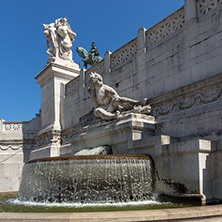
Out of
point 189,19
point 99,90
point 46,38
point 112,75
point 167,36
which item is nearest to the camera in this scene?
point 189,19

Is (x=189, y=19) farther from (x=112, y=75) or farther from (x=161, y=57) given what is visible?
(x=112, y=75)

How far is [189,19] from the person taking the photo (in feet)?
28.7

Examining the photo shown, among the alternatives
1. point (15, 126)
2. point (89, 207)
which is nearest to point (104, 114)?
point (89, 207)

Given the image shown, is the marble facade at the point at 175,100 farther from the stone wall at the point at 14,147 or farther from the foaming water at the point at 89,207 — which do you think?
the stone wall at the point at 14,147

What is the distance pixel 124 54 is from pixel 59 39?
720 cm

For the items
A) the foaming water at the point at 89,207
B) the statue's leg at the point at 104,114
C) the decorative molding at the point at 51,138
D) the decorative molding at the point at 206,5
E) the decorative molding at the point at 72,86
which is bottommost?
the foaming water at the point at 89,207

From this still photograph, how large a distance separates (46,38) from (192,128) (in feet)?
42.0

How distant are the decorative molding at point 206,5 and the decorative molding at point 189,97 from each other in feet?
7.38

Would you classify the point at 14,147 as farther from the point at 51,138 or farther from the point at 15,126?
the point at 51,138

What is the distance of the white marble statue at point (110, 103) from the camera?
9643 millimetres

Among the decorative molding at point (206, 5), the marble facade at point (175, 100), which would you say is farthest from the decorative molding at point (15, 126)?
the decorative molding at point (206, 5)

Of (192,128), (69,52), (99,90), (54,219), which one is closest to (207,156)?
(192,128)

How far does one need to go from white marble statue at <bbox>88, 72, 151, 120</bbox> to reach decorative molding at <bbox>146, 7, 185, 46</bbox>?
A: 7.81 ft

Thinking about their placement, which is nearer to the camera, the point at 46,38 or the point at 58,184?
the point at 58,184
